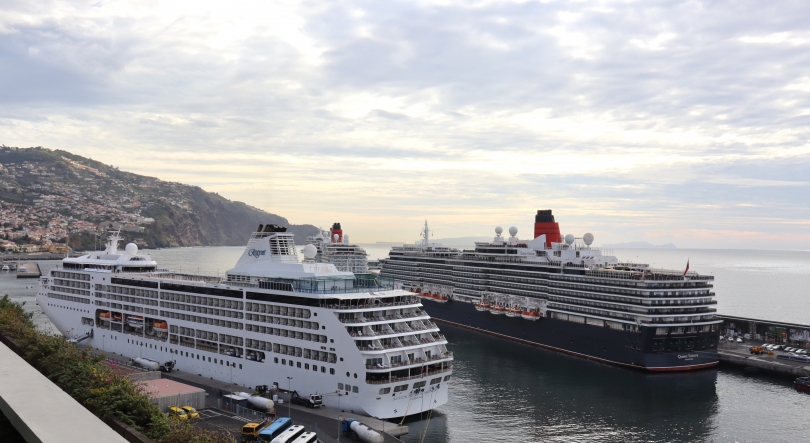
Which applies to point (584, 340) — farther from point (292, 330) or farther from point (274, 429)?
point (274, 429)

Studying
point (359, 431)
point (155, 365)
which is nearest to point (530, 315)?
point (359, 431)

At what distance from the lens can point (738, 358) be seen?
5206cm

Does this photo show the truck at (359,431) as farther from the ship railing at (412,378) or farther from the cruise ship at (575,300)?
the cruise ship at (575,300)

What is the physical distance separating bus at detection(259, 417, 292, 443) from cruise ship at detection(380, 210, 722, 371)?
109ft

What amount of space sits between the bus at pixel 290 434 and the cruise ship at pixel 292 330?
16.1ft

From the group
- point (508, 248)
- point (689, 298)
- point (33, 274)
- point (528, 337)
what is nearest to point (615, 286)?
point (689, 298)

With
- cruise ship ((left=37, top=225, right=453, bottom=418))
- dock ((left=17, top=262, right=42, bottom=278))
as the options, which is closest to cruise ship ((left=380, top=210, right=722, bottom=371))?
cruise ship ((left=37, top=225, right=453, bottom=418))

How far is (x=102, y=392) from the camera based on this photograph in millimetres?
24812

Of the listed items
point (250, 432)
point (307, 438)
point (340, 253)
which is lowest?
point (250, 432)

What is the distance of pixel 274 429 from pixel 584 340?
35.9 metres

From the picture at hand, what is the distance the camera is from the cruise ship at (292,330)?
32844mm

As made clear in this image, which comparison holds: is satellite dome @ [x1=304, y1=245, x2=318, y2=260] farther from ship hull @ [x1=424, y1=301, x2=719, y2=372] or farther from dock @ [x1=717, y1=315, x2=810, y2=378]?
dock @ [x1=717, y1=315, x2=810, y2=378]

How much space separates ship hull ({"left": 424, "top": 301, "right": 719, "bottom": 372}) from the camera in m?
50.0

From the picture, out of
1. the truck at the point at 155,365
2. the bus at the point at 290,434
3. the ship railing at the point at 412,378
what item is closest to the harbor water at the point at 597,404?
the ship railing at the point at 412,378
